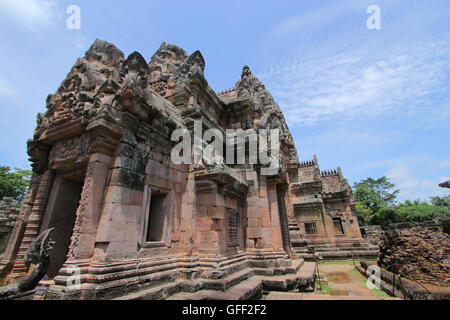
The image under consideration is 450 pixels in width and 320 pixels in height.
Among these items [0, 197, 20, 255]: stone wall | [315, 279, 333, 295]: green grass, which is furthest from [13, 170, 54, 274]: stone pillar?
[0, 197, 20, 255]: stone wall

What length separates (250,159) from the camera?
8.38 meters

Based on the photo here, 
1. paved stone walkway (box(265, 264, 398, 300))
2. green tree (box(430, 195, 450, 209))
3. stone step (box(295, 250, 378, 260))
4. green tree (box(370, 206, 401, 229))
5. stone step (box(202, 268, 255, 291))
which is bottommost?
paved stone walkway (box(265, 264, 398, 300))

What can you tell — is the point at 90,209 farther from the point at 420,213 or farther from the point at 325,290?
the point at 420,213

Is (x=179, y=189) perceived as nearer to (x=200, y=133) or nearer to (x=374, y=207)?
(x=200, y=133)

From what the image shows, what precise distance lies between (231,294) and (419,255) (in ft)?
22.3

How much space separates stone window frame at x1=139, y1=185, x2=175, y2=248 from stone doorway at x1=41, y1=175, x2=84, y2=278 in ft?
7.19

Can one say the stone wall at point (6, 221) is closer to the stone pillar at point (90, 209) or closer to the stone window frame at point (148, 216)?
the stone pillar at point (90, 209)

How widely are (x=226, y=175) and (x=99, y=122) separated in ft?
11.6

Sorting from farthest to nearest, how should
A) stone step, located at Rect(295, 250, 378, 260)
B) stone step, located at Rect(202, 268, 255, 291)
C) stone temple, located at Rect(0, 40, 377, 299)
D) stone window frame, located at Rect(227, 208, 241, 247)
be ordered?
stone step, located at Rect(295, 250, 378, 260) → stone window frame, located at Rect(227, 208, 241, 247) → stone step, located at Rect(202, 268, 255, 291) → stone temple, located at Rect(0, 40, 377, 299)

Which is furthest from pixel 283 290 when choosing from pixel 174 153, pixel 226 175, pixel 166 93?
pixel 166 93

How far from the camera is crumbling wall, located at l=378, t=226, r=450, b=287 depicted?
6.33 metres

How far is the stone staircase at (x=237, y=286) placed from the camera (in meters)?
4.42

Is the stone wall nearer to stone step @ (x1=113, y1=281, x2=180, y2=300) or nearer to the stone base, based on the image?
the stone base

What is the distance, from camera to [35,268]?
11.8 ft
